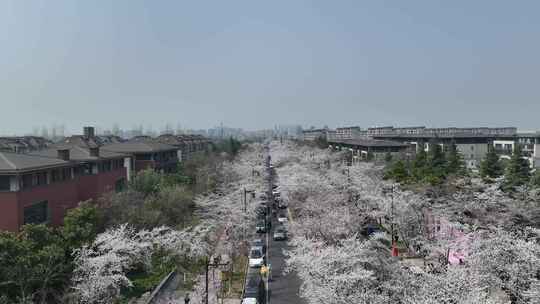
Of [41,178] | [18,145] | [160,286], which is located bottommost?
[160,286]

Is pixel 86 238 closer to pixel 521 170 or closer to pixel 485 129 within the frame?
pixel 521 170

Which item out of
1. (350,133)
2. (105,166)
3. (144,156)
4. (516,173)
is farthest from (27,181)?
(350,133)

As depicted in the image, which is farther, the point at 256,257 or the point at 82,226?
the point at 256,257

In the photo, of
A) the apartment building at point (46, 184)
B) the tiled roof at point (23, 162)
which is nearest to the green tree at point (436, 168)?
the apartment building at point (46, 184)

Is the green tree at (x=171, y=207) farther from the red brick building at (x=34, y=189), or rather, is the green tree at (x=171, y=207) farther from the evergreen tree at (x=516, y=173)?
the evergreen tree at (x=516, y=173)

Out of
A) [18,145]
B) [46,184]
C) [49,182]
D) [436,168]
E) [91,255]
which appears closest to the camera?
[91,255]

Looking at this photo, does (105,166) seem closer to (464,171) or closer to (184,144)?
(464,171)
